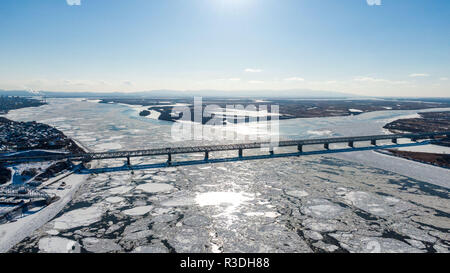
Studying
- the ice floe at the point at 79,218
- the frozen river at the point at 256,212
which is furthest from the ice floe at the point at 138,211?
the ice floe at the point at 79,218

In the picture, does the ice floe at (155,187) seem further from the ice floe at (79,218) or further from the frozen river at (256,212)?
the ice floe at (79,218)

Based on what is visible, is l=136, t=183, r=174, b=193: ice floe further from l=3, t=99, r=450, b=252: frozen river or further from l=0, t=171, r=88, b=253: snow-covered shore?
l=0, t=171, r=88, b=253: snow-covered shore

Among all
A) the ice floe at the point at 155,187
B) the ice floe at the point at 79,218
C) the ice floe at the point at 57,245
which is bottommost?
the ice floe at the point at 57,245

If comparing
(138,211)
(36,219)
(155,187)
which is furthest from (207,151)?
(36,219)

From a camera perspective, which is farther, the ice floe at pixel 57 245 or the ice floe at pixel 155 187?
the ice floe at pixel 155 187

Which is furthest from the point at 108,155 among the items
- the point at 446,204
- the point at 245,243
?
the point at 446,204

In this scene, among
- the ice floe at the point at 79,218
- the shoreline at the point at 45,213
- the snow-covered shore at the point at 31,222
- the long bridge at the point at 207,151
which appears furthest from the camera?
the long bridge at the point at 207,151

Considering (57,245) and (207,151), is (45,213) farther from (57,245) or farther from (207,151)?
(207,151)
